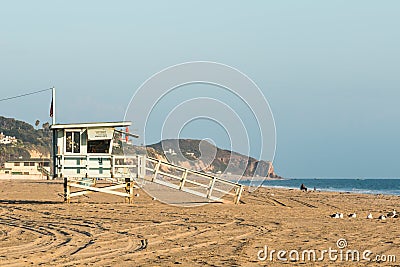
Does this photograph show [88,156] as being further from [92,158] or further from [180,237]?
[180,237]

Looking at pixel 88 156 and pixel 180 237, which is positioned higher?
pixel 88 156

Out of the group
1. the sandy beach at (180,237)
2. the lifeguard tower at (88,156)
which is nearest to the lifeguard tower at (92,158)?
the lifeguard tower at (88,156)

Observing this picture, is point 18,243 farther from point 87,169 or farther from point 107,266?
point 87,169

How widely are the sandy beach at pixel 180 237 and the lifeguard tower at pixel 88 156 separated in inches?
142

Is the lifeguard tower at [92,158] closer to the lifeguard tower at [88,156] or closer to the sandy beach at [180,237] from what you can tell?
the lifeguard tower at [88,156]

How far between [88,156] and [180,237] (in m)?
12.3

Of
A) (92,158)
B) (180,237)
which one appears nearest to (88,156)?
(92,158)

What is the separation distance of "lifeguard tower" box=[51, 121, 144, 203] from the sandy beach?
3611mm

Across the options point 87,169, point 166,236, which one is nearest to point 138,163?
point 87,169

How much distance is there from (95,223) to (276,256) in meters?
7.20

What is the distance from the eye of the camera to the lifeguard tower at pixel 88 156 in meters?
26.6

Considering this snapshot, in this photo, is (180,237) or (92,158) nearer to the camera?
(180,237)

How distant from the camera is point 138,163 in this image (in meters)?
26.5

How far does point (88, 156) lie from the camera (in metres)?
26.5
